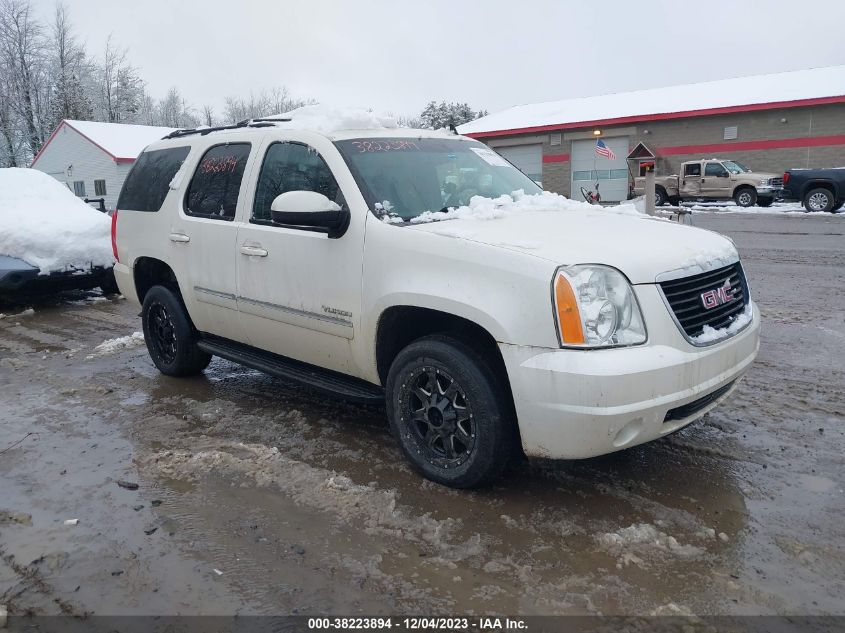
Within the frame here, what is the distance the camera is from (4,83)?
160 ft

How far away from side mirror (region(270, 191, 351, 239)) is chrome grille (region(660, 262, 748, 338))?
Result: 1.70m

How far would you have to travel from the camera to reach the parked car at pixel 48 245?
327 inches

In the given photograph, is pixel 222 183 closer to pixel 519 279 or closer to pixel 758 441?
pixel 519 279

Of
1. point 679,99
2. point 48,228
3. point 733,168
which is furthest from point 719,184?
point 48,228

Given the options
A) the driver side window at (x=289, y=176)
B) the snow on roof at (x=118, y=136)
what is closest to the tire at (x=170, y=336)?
the driver side window at (x=289, y=176)

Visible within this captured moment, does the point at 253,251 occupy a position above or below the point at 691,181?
below

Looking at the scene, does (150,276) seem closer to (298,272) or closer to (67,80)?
(298,272)

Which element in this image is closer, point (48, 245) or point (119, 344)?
point (119, 344)

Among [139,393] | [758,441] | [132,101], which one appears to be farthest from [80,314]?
[132,101]

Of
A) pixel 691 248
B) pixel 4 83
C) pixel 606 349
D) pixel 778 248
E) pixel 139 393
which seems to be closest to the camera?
pixel 606 349

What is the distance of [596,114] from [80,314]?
29307mm

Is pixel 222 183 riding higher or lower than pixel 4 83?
lower

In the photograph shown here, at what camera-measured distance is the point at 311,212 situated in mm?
3627

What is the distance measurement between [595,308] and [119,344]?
17.5 ft
